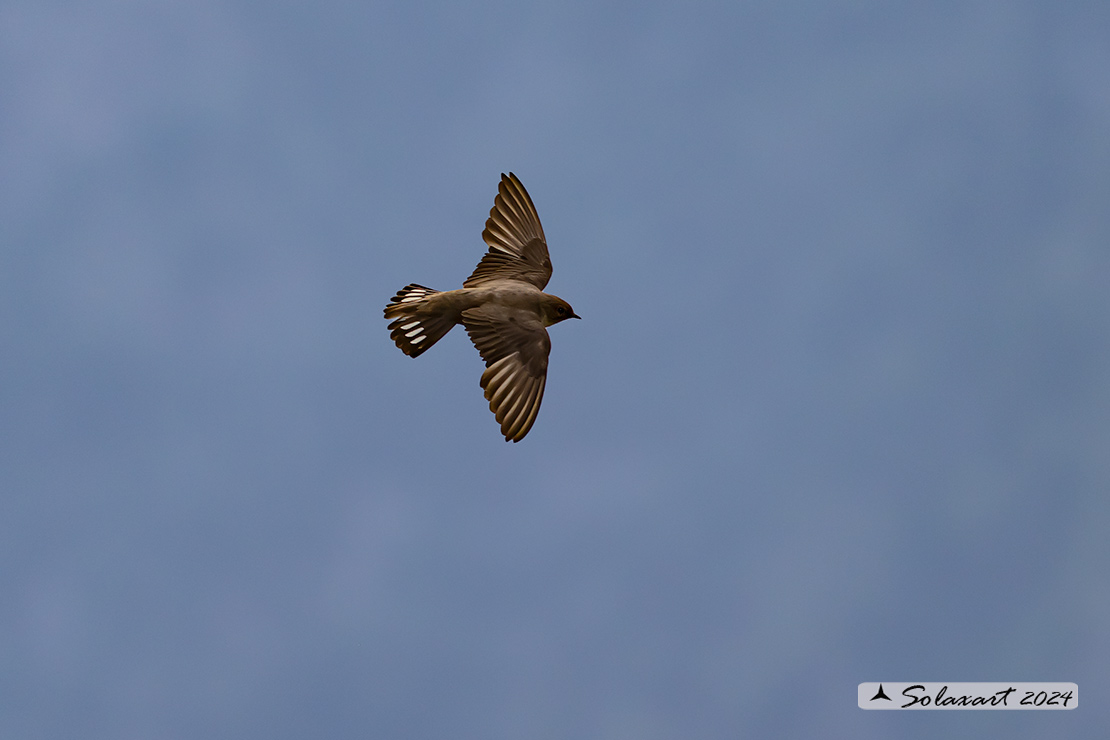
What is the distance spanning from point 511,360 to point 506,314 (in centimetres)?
58

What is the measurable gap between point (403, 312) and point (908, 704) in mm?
9406

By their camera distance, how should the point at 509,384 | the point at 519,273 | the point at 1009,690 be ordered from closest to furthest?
the point at 509,384, the point at 519,273, the point at 1009,690

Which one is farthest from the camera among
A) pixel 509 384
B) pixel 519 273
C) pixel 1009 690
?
pixel 1009 690

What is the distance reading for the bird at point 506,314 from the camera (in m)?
13.8

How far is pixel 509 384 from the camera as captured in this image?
45.4 feet

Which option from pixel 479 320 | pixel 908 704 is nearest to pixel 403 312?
pixel 479 320

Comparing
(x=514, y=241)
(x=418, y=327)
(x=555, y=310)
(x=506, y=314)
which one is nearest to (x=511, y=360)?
(x=506, y=314)

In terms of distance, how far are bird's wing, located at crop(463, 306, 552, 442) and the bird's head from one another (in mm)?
174

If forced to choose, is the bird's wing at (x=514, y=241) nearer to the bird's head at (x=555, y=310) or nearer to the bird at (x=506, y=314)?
the bird at (x=506, y=314)

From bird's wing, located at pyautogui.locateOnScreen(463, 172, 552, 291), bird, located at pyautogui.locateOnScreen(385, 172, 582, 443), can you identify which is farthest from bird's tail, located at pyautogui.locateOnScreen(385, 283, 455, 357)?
bird's wing, located at pyautogui.locateOnScreen(463, 172, 552, 291)

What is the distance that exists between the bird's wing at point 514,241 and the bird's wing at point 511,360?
1.05m

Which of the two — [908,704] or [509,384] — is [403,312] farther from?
[908,704]

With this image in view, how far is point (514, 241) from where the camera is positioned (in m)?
15.5

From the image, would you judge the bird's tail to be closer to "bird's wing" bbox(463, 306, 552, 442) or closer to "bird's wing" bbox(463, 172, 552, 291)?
"bird's wing" bbox(463, 306, 552, 442)
